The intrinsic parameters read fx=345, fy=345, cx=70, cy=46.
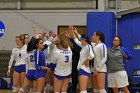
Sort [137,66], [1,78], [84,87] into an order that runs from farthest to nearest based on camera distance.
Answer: [1,78], [137,66], [84,87]

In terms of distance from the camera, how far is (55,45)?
892 centimetres

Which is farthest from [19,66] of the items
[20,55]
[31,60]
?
[31,60]

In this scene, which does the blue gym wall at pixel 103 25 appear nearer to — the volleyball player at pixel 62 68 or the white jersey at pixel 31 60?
the volleyball player at pixel 62 68

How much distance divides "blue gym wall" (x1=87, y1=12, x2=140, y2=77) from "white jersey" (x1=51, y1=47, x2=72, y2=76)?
172 inches

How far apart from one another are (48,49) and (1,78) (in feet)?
25.3

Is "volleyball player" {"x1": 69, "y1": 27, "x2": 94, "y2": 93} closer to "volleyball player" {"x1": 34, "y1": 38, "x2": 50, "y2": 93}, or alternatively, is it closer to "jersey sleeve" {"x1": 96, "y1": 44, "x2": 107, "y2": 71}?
"jersey sleeve" {"x1": 96, "y1": 44, "x2": 107, "y2": 71}

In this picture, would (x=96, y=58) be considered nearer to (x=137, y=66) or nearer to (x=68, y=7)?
(x=137, y=66)

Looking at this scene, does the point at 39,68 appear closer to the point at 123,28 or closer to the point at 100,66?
the point at 100,66

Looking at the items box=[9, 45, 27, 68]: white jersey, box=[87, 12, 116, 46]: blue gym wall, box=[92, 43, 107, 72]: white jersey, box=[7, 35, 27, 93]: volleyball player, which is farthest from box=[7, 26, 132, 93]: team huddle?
box=[87, 12, 116, 46]: blue gym wall

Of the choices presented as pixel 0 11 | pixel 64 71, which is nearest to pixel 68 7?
pixel 0 11

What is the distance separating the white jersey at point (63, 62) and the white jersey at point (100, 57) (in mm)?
652

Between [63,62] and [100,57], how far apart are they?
3.06ft

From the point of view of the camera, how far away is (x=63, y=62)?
8.48 m

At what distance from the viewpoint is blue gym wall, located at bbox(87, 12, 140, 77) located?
12.9 meters
